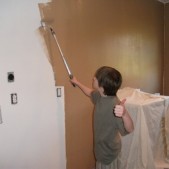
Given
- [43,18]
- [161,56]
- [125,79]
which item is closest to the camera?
[43,18]

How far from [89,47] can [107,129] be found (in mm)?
1091

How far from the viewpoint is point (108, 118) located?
1.74m

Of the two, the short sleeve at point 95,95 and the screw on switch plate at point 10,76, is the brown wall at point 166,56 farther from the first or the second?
the screw on switch plate at point 10,76

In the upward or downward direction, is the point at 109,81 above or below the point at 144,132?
above

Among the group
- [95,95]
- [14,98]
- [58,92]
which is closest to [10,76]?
[14,98]

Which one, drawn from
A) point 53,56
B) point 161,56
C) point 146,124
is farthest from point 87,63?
point 161,56

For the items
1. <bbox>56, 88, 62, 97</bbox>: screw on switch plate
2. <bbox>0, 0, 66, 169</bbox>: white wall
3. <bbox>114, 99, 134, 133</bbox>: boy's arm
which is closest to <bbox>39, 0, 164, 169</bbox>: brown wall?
<bbox>56, 88, 62, 97</bbox>: screw on switch plate

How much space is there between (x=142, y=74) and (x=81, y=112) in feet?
4.49

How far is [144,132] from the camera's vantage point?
2.43 meters

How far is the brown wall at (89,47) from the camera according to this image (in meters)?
2.28

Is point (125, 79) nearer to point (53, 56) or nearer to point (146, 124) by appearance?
point (146, 124)

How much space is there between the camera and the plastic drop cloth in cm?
243

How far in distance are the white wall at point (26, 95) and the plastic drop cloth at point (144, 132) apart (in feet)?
2.59

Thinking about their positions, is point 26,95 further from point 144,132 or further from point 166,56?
point 166,56
